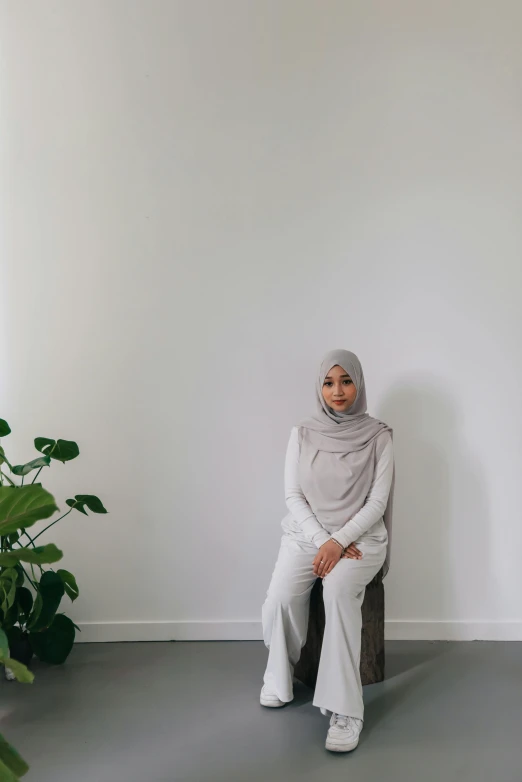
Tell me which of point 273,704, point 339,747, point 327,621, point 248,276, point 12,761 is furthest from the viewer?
point 248,276

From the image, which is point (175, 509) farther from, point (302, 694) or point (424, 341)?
point (424, 341)

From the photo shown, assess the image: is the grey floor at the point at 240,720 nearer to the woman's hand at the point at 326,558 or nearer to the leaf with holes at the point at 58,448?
the woman's hand at the point at 326,558

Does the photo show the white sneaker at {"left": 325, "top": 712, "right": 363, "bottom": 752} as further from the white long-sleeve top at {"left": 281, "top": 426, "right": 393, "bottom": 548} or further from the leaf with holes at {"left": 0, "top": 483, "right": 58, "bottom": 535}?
the leaf with holes at {"left": 0, "top": 483, "right": 58, "bottom": 535}

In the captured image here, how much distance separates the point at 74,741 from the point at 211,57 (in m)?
2.60

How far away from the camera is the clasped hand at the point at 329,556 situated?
2250 millimetres

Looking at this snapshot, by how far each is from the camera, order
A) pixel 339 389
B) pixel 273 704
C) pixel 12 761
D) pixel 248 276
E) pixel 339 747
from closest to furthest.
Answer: pixel 12 761 → pixel 339 747 → pixel 273 704 → pixel 339 389 → pixel 248 276

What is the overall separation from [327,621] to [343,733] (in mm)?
318

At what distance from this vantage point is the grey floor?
1.88 meters

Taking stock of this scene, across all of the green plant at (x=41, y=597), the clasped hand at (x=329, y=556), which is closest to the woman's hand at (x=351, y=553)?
the clasped hand at (x=329, y=556)

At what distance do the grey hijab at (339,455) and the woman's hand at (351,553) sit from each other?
94mm

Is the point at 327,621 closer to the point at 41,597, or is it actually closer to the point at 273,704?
the point at 273,704

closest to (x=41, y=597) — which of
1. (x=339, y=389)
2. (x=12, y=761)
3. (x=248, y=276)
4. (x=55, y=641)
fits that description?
(x=55, y=641)

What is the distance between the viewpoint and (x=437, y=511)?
2857 mm

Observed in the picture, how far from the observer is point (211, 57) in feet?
9.23
